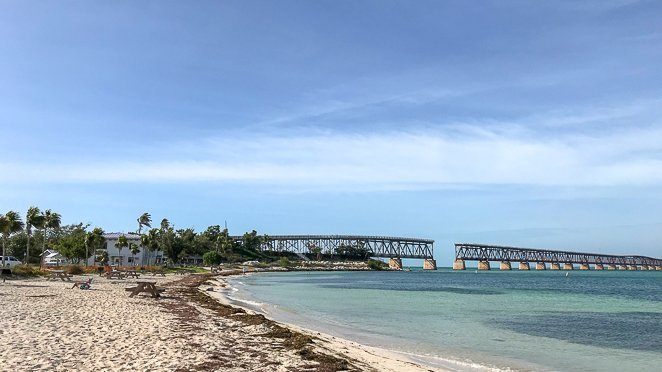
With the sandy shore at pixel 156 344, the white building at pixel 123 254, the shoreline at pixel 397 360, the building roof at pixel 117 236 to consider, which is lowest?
the shoreline at pixel 397 360

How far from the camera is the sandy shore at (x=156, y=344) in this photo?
1252 cm

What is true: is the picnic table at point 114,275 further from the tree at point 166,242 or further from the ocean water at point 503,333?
the tree at point 166,242

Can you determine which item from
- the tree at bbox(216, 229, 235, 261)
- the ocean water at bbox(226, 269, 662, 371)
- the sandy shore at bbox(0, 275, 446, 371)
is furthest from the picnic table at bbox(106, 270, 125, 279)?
the tree at bbox(216, 229, 235, 261)

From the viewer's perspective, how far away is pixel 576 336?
24891 mm

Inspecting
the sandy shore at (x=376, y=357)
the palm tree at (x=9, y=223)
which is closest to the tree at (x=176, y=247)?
the palm tree at (x=9, y=223)

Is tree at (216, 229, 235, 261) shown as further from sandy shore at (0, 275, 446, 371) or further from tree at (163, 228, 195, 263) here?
sandy shore at (0, 275, 446, 371)

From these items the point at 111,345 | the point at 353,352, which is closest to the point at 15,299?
the point at 111,345

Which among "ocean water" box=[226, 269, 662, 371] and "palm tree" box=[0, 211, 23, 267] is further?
"palm tree" box=[0, 211, 23, 267]

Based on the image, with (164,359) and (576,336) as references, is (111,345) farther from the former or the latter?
(576,336)

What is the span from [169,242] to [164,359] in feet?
399

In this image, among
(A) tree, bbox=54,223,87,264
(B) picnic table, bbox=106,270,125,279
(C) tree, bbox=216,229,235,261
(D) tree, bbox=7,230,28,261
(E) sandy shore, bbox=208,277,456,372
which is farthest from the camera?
(C) tree, bbox=216,229,235,261

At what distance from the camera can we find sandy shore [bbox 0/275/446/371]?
12523mm

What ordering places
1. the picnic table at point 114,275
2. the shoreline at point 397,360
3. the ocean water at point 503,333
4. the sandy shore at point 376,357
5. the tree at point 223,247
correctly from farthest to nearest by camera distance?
the tree at point 223,247 < the picnic table at point 114,275 < the ocean water at point 503,333 < the shoreline at point 397,360 < the sandy shore at point 376,357

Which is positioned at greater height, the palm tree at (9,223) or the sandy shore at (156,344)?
the palm tree at (9,223)
